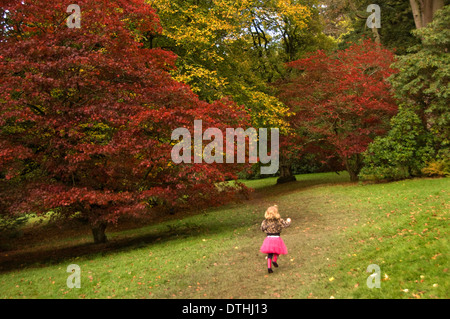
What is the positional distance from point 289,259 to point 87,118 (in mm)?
5899

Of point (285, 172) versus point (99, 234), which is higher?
point (285, 172)

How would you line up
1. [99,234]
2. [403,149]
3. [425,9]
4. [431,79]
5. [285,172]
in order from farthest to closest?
1. [285,172]
2. [425,9]
3. [403,149]
4. [431,79]
5. [99,234]

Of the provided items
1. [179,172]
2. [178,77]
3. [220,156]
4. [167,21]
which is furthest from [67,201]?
[167,21]

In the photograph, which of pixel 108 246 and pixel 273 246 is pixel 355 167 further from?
pixel 273 246

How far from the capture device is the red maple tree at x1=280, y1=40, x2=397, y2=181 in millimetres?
16656

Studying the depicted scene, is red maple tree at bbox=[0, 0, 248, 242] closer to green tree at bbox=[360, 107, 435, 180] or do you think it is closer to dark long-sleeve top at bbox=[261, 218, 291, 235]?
dark long-sleeve top at bbox=[261, 218, 291, 235]

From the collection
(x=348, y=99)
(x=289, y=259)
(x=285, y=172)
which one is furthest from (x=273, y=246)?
(x=285, y=172)

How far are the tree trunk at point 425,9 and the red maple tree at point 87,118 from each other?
1384 centimetres

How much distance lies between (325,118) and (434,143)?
4712 mm

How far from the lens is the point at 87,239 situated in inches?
541

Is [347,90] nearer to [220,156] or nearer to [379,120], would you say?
[379,120]

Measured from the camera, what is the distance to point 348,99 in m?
16.8

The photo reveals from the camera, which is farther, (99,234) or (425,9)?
(425,9)

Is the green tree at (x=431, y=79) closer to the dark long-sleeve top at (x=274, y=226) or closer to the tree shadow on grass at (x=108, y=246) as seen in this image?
the tree shadow on grass at (x=108, y=246)
